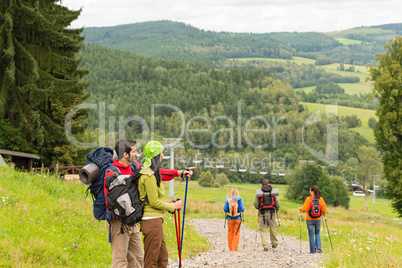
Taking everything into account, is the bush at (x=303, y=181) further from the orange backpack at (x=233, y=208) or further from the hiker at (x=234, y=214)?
the orange backpack at (x=233, y=208)

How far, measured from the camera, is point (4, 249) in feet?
Result: 26.9

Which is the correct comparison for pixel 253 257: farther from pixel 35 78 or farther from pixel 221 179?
pixel 221 179

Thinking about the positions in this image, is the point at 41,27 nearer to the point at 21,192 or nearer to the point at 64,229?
the point at 21,192

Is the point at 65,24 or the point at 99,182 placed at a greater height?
the point at 65,24

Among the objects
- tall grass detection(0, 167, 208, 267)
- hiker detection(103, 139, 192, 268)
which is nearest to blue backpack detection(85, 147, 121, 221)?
hiker detection(103, 139, 192, 268)

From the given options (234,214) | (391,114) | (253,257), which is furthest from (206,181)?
(253,257)

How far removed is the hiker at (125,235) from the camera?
6.88 m

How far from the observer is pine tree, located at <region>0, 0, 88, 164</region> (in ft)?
79.5

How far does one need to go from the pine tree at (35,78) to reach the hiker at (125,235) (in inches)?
736

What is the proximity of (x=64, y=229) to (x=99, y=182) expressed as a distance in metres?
4.59

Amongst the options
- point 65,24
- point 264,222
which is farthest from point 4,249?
point 65,24

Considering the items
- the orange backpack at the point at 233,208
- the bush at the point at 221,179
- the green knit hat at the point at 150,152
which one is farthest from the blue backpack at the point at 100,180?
the bush at the point at 221,179

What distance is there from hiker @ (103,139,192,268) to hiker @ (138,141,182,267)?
0.93 feet

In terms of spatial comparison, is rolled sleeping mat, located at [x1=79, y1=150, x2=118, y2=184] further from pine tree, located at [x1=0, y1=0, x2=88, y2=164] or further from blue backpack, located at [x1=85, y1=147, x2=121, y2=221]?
pine tree, located at [x1=0, y1=0, x2=88, y2=164]
